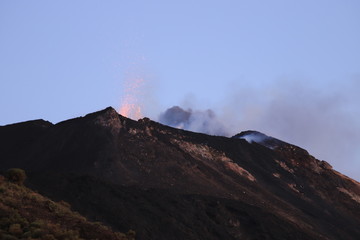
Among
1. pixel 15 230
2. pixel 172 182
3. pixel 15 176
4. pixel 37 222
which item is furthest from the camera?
pixel 172 182

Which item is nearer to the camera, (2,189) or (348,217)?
(2,189)

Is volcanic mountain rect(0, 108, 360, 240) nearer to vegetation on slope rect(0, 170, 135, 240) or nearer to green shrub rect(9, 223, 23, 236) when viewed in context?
vegetation on slope rect(0, 170, 135, 240)

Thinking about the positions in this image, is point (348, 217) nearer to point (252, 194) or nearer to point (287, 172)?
point (287, 172)

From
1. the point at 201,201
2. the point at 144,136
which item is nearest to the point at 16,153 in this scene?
the point at 144,136

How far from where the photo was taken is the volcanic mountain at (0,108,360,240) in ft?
191

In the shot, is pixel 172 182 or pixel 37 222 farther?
pixel 172 182

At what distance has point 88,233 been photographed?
3481 centimetres

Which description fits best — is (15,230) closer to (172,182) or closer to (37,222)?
(37,222)

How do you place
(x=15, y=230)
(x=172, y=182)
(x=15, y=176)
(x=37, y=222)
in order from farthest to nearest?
(x=172, y=182), (x=15, y=176), (x=37, y=222), (x=15, y=230)

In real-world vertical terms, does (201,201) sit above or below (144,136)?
below

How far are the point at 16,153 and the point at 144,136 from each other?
1596 cm

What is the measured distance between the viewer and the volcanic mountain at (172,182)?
191ft

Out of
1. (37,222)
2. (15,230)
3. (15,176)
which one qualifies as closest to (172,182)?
(15,176)

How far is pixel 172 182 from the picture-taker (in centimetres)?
7344
